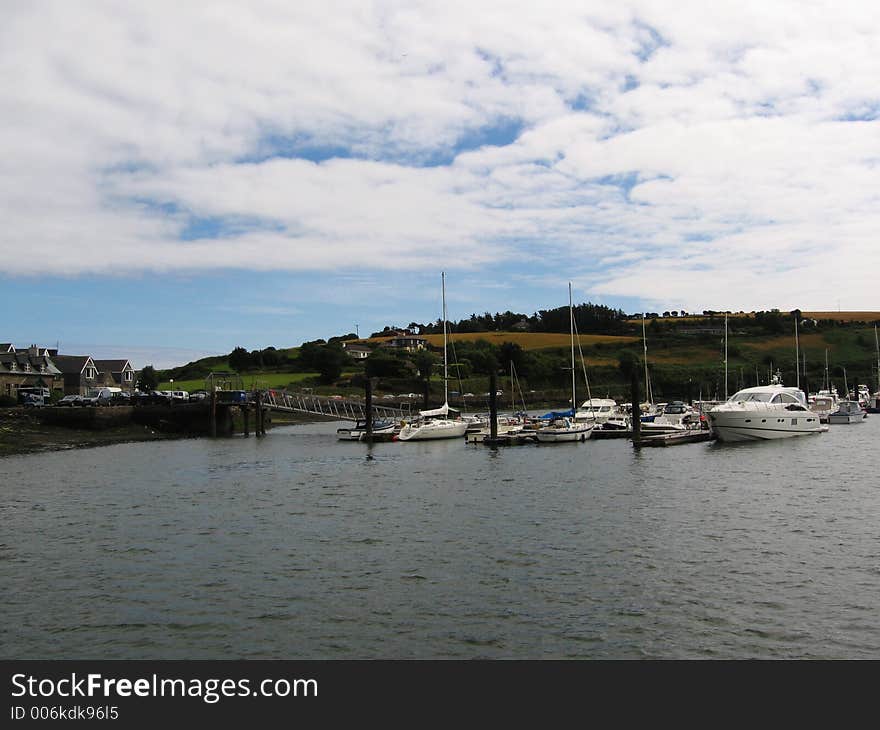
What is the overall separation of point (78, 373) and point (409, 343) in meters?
87.4

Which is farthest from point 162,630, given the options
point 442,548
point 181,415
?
point 181,415

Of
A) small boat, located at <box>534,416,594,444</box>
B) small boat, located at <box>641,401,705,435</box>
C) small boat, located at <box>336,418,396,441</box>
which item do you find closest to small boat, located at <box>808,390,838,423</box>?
small boat, located at <box>641,401,705,435</box>

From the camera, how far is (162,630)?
16.6 metres

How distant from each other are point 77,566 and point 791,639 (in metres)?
18.1

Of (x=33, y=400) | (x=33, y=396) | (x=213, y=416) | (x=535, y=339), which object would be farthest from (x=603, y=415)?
(x=535, y=339)

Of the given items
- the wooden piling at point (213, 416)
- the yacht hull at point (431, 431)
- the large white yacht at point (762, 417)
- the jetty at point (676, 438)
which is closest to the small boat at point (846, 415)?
the large white yacht at point (762, 417)

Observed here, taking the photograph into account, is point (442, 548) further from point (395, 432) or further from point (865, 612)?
point (395, 432)

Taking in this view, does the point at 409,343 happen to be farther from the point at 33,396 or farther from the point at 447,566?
the point at 447,566

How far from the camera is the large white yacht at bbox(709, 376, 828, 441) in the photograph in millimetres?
59688

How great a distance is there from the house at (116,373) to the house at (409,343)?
67069 mm

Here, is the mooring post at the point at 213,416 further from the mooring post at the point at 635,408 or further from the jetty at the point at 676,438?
the jetty at the point at 676,438

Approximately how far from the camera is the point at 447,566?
21.6 metres

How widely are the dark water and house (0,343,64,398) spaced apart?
53.2 m

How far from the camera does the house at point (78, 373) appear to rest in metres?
103
